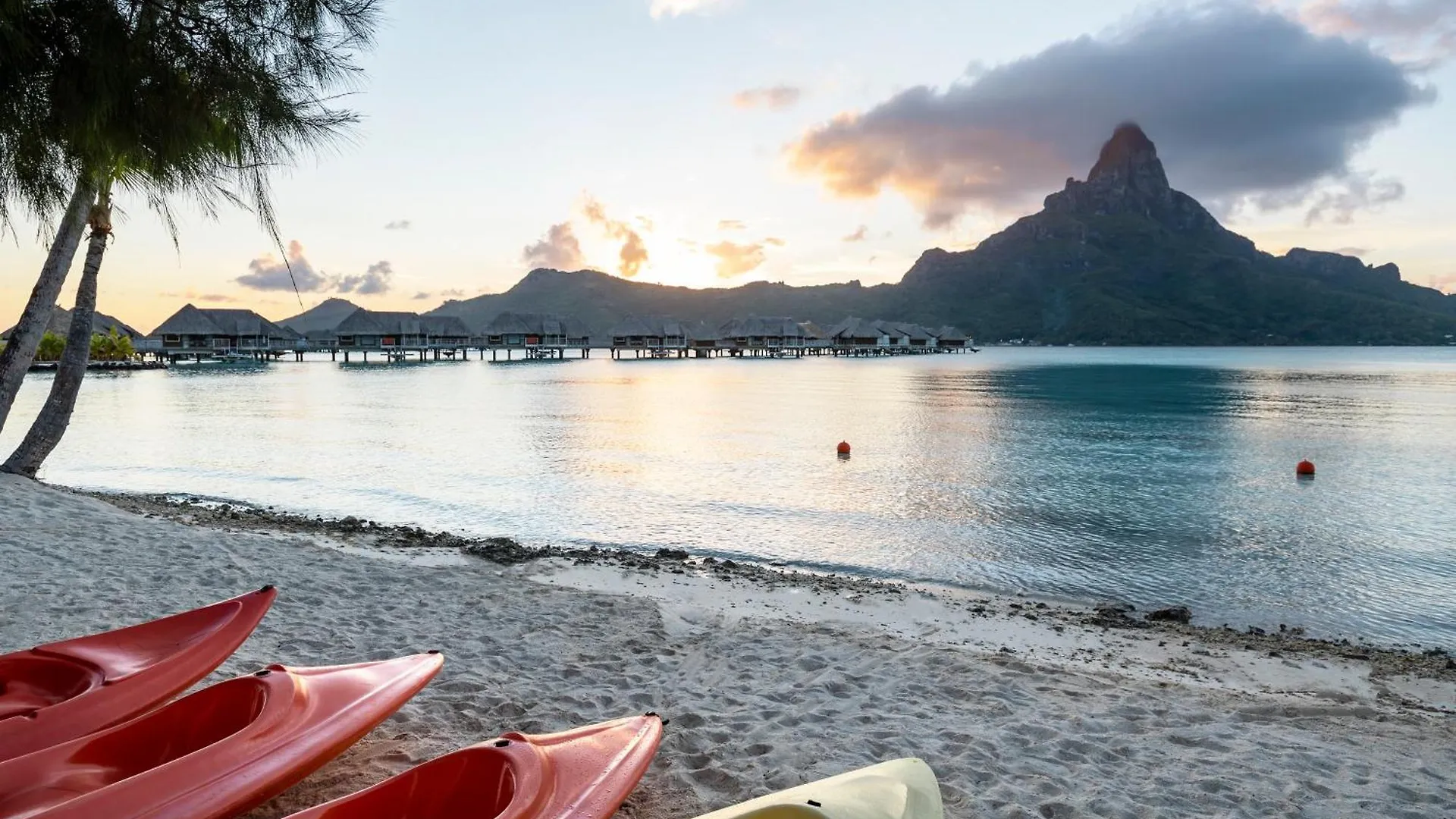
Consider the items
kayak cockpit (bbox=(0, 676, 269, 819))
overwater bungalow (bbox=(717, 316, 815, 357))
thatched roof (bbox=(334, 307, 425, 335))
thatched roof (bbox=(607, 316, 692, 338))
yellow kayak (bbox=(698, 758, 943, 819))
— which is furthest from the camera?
overwater bungalow (bbox=(717, 316, 815, 357))

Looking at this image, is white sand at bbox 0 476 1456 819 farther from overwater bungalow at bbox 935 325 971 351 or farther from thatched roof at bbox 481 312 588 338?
overwater bungalow at bbox 935 325 971 351

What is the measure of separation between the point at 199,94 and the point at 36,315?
8567 millimetres

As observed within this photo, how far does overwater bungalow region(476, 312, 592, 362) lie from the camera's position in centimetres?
7312

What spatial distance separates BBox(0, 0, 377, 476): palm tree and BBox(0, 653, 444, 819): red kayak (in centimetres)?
185

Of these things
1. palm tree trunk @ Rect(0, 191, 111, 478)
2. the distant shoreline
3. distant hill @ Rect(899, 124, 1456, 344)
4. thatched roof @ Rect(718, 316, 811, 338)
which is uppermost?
distant hill @ Rect(899, 124, 1456, 344)

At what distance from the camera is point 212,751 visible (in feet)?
8.77

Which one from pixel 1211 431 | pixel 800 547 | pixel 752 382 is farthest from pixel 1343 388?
pixel 800 547

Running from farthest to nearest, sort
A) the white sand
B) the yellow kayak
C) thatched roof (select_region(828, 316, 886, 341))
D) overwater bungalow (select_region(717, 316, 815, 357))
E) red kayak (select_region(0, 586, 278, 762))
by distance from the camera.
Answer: thatched roof (select_region(828, 316, 886, 341)) → overwater bungalow (select_region(717, 316, 815, 357)) → the white sand → red kayak (select_region(0, 586, 278, 762)) → the yellow kayak

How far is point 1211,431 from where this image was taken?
884 inches

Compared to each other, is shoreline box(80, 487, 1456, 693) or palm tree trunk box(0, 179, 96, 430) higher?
palm tree trunk box(0, 179, 96, 430)

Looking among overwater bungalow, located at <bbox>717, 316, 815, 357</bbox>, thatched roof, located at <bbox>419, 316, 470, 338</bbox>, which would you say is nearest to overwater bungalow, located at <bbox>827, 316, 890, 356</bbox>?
overwater bungalow, located at <bbox>717, 316, 815, 357</bbox>

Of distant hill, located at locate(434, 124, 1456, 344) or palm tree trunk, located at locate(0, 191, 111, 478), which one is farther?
distant hill, located at locate(434, 124, 1456, 344)

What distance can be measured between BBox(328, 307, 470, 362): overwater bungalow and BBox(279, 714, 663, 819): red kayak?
69.6 m

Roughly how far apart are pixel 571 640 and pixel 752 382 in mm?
41762
